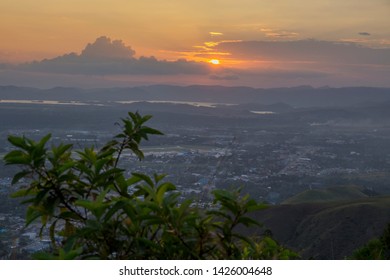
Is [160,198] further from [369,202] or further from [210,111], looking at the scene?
[210,111]

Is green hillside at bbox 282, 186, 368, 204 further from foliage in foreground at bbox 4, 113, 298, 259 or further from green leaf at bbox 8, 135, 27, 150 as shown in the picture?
green leaf at bbox 8, 135, 27, 150

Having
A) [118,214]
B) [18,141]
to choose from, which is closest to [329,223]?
[118,214]

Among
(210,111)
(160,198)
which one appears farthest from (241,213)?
(210,111)

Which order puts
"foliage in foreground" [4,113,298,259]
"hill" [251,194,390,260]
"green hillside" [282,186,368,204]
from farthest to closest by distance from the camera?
1. "green hillside" [282,186,368,204]
2. "hill" [251,194,390,260]
3. "foliage in foreground" [4,113,298,259]

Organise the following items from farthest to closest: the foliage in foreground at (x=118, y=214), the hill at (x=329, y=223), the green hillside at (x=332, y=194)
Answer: the green hillside at (x=332, y=194), the hill at (x=329, y=223), the foliage in foreground at (x=118, y=214)

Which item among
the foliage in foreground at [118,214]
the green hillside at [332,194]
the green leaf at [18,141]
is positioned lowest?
the green hillside at [332,194]

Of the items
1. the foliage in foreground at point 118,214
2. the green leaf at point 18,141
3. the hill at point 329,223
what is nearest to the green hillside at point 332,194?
the hill at point 329,223

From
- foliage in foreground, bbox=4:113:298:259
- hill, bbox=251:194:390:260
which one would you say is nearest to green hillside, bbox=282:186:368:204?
hill, bbox=251:194:390:260

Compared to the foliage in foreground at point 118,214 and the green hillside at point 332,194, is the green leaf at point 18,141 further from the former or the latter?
the green hillside at point 332,194

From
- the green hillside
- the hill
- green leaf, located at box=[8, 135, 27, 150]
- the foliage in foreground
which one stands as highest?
green leaf, located at box=[8, 135, 27, 150]
